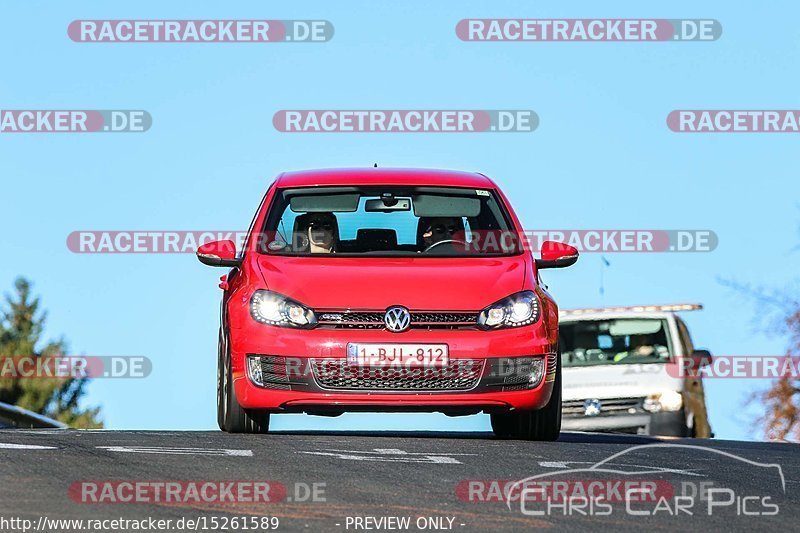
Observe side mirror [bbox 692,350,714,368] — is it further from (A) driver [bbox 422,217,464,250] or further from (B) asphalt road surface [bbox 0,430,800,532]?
(B) asphalt road surface [bbox 0,430,800,532]

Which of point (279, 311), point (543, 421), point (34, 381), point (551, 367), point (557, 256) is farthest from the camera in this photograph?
point (34, 381)

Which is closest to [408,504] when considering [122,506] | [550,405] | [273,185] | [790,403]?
[122,506]

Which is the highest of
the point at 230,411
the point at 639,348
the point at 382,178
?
the point at 382,178

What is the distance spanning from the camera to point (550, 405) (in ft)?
41.5

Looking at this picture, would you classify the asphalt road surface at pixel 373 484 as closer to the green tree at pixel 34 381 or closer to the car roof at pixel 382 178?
the car roof at pixel 382 178

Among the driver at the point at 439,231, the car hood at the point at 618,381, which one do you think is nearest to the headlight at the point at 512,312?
the driver at the point at 439,231

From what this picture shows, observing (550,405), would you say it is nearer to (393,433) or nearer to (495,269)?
(495,269)

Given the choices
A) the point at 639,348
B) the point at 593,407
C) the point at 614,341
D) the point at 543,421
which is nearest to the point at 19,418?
the point at 593,407

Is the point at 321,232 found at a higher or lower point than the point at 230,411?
higher

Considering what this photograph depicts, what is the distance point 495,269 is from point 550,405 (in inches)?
40.3

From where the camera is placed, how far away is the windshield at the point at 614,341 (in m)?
20.8

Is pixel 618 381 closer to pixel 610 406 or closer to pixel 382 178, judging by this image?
pixel 610 406

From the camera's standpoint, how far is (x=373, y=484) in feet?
29.9

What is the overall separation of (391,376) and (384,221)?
181 centimetres
